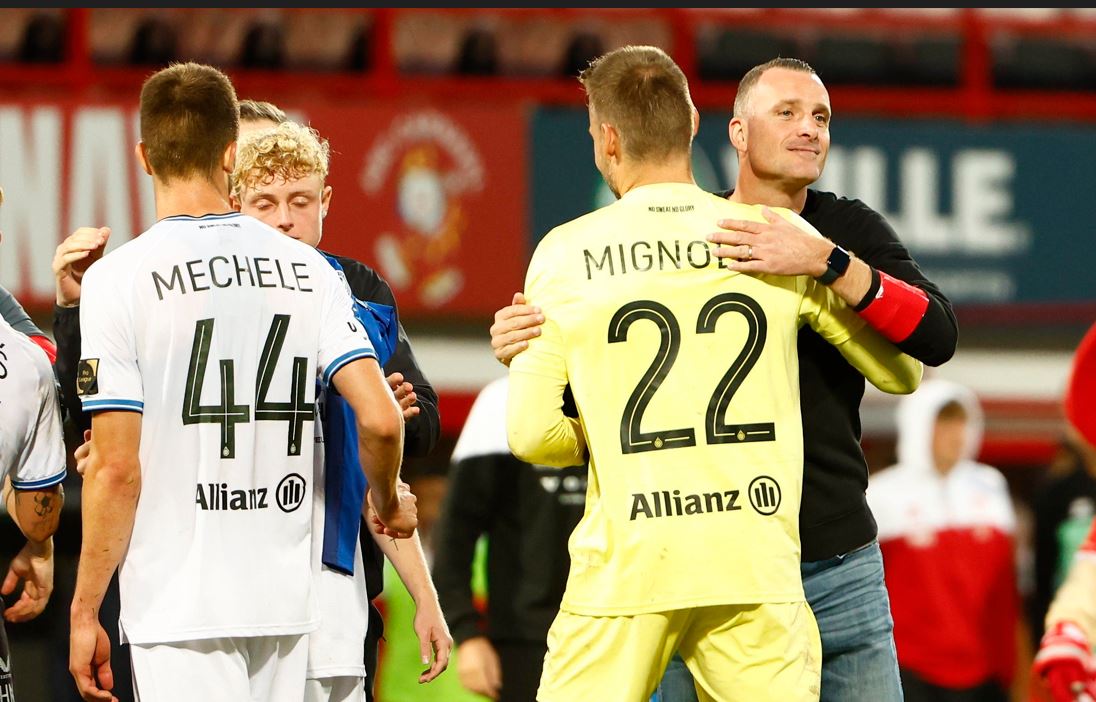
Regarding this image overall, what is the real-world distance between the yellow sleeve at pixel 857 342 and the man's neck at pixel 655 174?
0.38 meters

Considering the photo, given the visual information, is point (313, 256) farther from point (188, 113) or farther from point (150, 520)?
point (150, 520)

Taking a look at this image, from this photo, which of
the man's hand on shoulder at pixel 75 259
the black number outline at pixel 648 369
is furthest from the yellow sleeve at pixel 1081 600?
the man's hand on shoulder at pixel 75 259

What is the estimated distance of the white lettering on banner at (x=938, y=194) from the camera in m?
11.6

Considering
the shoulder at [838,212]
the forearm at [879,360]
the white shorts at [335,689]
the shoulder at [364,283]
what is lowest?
the white shorts at [335,689]

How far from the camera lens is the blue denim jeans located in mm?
4008

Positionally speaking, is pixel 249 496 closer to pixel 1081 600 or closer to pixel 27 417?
pixel 27 417

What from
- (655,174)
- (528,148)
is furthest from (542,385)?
(528,148)

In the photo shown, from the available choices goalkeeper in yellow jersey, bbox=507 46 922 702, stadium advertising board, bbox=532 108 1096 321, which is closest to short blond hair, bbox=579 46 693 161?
goalkeeper in yellow jersey, bbox=507 46 922 702

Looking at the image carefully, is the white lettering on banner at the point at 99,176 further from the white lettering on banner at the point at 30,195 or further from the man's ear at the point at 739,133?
the man's ear at the point at 739,133

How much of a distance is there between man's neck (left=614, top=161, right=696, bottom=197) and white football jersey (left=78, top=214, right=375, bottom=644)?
0.81m

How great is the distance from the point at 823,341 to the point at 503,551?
213 cm

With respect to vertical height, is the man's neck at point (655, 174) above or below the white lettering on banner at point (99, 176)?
below

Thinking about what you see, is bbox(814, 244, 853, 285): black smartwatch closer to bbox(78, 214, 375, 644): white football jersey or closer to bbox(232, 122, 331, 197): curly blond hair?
bbox(78, 214, 375, 644): white football jersey

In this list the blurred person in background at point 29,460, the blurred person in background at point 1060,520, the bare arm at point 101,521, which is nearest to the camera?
the bare arm at point 101,521
